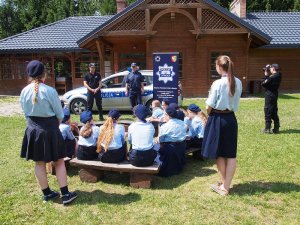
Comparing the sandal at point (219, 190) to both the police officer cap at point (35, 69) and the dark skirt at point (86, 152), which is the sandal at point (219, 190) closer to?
the dark skirt at point (86, 152)

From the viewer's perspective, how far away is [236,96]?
462 cm

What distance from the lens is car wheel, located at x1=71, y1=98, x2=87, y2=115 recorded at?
39.8ft

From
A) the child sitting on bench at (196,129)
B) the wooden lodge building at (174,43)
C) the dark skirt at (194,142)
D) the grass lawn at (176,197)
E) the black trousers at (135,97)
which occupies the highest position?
the wooden lodge building at (174,43)

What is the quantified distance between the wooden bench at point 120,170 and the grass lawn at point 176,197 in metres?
0.12

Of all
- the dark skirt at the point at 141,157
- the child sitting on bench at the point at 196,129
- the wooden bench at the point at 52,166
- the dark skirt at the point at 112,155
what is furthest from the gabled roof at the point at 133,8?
the dark skirt at the point at 141,157

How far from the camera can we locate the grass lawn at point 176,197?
4.30m

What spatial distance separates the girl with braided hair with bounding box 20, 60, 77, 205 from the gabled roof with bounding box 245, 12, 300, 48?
667 inches

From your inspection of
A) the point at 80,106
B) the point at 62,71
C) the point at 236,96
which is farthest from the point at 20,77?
the point at 236,96

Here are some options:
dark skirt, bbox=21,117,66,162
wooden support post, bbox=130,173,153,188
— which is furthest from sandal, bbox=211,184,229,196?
dark skirt, bbox=21,117,66,162

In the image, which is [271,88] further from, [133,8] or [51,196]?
[133,8]

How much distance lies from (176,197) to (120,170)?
37.2 inches

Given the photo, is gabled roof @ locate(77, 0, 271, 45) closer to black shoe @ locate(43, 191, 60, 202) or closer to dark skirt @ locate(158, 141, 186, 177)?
dark skirt @ locate(158, 141, 186, 177)

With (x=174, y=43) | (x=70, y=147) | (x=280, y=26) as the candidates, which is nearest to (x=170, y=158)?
(x=70, y=147)

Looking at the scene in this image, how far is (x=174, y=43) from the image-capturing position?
17578 millimetres
